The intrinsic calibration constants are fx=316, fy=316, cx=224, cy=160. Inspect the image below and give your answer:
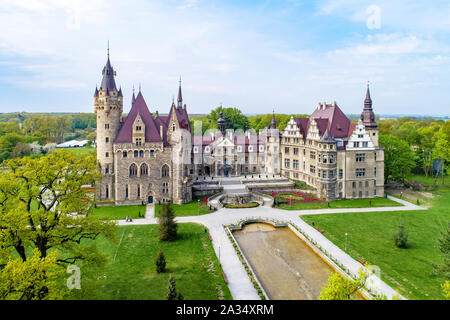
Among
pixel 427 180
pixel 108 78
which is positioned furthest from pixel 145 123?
pixel 427 180

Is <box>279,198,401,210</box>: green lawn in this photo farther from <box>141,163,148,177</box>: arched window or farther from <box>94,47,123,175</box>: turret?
<box>94,47,123,175</box>: turret

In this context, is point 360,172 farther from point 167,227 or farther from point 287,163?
Result: point 167,227

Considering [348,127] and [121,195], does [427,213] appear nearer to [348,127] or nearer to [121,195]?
[348,127]

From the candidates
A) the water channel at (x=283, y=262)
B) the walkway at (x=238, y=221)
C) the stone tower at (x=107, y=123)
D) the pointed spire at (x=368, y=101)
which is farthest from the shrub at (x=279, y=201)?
the stone tower at (x=107, y=123)

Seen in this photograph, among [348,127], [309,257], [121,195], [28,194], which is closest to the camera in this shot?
[28,194]

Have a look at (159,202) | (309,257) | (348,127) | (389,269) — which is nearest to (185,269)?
(309,257)

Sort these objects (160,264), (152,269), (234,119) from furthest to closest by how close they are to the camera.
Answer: (234,119)
(152,269)
(160,264)
